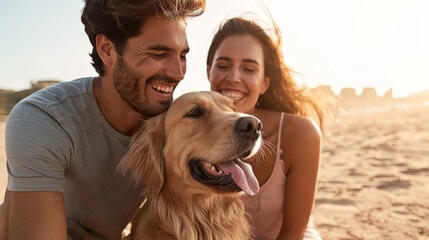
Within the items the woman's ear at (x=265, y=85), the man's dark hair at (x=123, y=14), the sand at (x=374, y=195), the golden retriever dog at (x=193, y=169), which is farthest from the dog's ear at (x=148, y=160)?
the sand at (x=374, y=195)

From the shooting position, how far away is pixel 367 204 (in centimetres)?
440

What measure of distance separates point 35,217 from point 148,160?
0.82 m

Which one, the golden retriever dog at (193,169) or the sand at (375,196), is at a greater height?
the golden retriever dog at (193,169)

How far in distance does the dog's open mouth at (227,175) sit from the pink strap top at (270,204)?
72 cm

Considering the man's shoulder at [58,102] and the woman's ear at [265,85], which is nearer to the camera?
the man's shoulder at [58,102]

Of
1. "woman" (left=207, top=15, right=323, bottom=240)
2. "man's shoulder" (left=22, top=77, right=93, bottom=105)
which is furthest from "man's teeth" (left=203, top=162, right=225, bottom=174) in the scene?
"man's shoulder" (left=22, top=77, right=93, bottom=105)

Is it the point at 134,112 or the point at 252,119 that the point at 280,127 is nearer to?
the point at 252,119

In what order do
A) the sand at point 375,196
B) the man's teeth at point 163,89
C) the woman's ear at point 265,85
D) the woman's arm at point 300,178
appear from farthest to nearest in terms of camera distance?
the sand at point 375,196
the woman's ear at point 265,85
the woman's arm at point 300,178
the man's teeth at point 163,89

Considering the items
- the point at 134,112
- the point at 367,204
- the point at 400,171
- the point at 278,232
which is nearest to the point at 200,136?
the point at 134,112

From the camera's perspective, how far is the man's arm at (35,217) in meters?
2.19

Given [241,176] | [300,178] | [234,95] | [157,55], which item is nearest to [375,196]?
[300,178]

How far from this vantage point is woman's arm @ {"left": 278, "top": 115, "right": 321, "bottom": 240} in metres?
2.95

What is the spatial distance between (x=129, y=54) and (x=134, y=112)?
476mm

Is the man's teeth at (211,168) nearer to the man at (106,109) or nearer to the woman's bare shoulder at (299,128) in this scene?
the man at (106,109)
